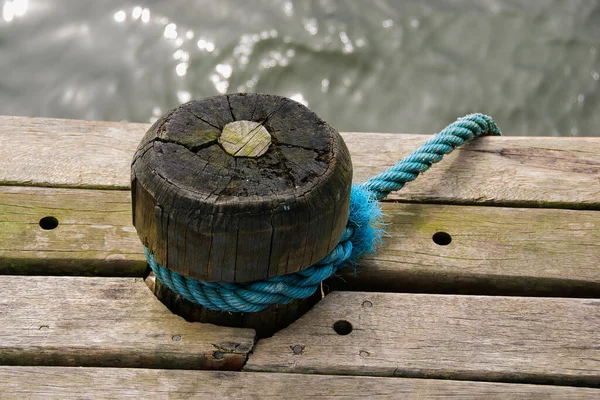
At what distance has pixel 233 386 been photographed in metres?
1.86

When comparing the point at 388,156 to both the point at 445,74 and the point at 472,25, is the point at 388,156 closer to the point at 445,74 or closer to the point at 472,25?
the point at 445,74

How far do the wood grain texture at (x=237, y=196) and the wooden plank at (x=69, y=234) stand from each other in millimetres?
327

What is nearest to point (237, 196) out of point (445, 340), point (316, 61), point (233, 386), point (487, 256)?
point (233, 386)

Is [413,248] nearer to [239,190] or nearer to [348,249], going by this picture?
[348,249]

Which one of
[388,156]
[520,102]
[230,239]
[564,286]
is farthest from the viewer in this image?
[520,102]

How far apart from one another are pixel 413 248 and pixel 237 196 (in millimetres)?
725

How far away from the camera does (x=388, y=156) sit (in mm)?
2572

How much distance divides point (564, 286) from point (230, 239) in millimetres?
1040

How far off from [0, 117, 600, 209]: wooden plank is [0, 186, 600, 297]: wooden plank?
76 millimetres

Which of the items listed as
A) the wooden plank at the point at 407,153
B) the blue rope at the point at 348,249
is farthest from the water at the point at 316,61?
the blue rope at the point at 348,249

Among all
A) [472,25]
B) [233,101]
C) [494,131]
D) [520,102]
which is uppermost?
[233,101]

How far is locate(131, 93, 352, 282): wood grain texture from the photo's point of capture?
5.69ft

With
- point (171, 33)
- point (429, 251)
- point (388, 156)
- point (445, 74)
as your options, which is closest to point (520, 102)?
point (445, 74)

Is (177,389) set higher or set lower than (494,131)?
lower
